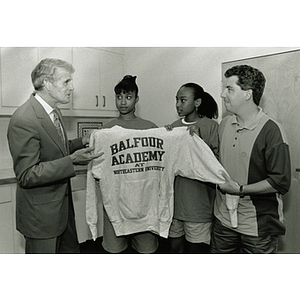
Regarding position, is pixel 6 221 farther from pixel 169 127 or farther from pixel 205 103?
pixel 205 103

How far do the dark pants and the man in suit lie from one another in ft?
2.08

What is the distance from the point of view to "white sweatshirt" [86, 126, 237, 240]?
4.48 feet

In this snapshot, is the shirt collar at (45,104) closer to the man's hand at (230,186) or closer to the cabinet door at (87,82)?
the cabinet door at (87,82)

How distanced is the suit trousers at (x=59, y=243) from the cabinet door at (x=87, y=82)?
2.13 ft

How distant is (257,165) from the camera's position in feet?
4.13

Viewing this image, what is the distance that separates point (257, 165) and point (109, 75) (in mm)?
927

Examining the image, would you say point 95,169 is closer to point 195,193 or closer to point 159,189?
point 159,189

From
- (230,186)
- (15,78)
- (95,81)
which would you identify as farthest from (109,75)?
(230,186)

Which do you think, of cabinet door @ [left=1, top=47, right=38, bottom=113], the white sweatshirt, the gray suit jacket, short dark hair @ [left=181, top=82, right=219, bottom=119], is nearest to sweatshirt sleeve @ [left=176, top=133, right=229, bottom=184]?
the white sweatshirt

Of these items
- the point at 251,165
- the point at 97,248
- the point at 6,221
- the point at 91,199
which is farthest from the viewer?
the point at 6,221

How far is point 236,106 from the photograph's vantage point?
4.23 ft

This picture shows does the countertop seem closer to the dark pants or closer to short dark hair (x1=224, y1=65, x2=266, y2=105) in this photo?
the dark pants

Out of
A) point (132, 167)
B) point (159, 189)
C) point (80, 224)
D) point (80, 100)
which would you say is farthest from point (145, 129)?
point (80, 224)

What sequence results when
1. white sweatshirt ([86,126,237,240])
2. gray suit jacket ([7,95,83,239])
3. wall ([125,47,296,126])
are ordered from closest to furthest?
gray suit jacket ([7,95,83,239]) < white sweatshirt ([86,126,237,240]) < wall ([125,47,296,126])
